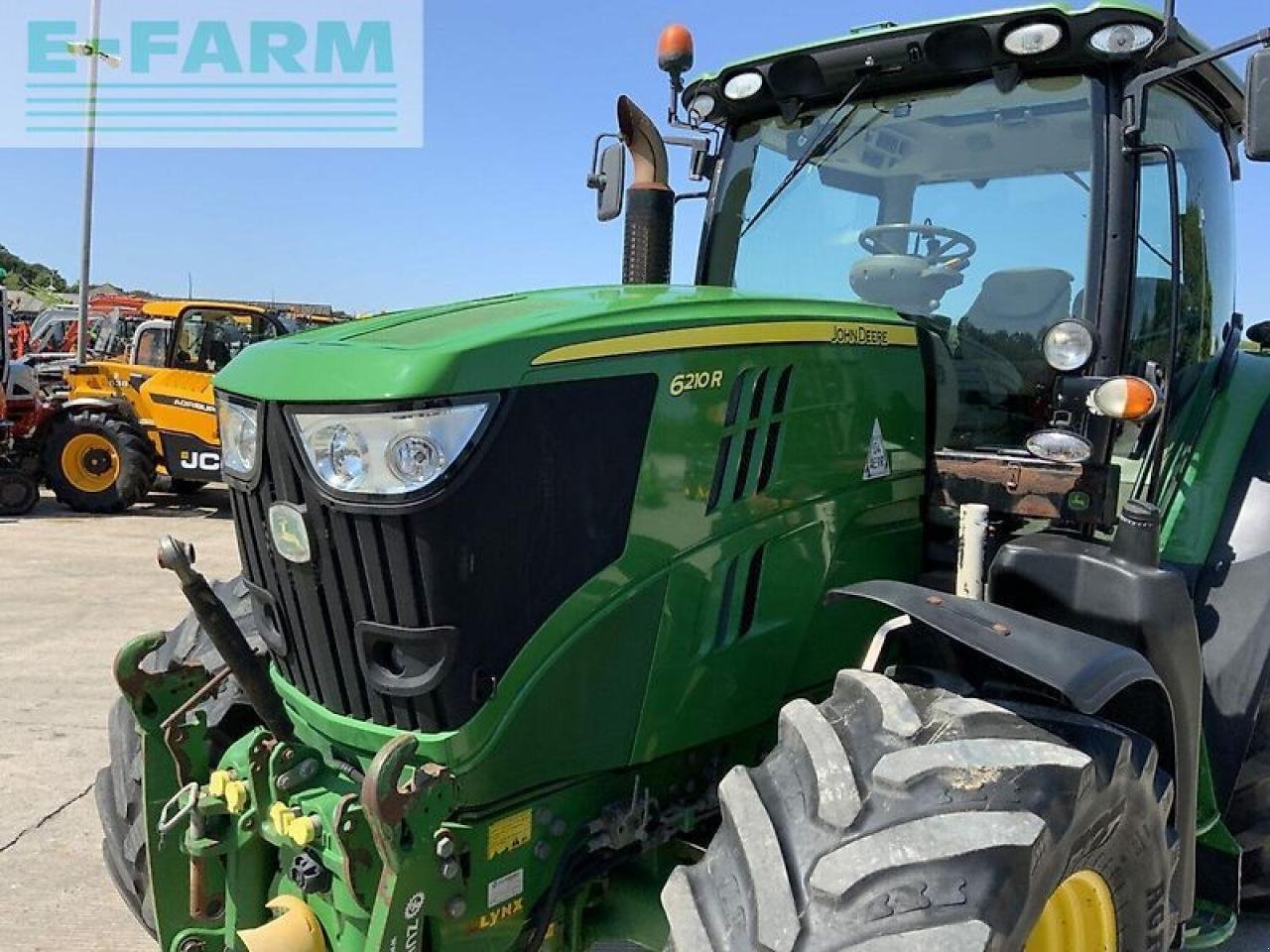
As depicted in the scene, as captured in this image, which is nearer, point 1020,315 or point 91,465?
point 1020,315

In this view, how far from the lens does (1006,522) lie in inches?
111

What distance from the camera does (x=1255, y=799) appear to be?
2.92 m

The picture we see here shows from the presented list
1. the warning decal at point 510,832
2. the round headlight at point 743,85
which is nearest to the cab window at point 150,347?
the round headlight at point 743,85

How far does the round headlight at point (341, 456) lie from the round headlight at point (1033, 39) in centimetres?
188

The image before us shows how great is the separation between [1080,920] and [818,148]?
2.07 metres

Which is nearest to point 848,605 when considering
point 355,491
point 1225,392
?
point 355,491

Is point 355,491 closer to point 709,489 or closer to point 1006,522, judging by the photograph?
point 709,489

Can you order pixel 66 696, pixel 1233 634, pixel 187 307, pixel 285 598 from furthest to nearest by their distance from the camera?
pixel 187 307
pixel 66 696
pixel 1233 634
pixel 285 598

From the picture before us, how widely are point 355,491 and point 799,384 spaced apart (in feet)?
3.31

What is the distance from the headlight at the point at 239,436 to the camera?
2213 mm

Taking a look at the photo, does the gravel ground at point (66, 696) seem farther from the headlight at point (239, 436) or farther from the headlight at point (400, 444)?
the headlight at point (400, 444)

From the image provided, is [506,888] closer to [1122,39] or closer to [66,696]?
[1122,39]

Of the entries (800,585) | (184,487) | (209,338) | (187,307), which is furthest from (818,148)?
(184,487)

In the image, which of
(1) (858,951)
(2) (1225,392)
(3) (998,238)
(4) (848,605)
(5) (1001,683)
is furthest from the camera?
(2) (1225,392)
